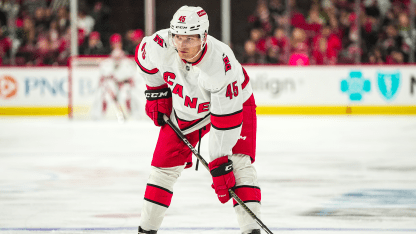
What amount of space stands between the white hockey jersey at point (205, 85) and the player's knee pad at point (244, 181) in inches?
4.6

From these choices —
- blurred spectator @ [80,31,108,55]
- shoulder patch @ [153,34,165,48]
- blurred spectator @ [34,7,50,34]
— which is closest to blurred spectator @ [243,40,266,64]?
blurred spectator @ [80,31,108,55]

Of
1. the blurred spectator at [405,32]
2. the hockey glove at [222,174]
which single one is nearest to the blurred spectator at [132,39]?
the blurred spectator at [405,32]

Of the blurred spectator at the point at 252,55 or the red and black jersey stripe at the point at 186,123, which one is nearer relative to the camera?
the red and black jersey stripe at the point at 186,123

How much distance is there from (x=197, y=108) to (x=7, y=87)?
7.65 m

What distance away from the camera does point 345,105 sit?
9.43m

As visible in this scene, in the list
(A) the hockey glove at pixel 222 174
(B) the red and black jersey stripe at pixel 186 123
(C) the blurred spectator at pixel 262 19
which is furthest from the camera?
(C) the blurred spectator at pixel 262 19

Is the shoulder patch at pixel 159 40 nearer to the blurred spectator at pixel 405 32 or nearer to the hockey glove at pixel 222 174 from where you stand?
the hockey glove at pixel 222 174

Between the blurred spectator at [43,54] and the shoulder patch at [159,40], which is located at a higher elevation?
the shoulder patch at [159,40]

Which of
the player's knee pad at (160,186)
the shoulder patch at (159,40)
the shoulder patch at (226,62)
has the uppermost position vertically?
the shoulder patch at (159,40)

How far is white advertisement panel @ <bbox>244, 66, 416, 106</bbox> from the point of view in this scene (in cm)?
938

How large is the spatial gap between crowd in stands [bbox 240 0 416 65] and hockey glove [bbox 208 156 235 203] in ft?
23.9

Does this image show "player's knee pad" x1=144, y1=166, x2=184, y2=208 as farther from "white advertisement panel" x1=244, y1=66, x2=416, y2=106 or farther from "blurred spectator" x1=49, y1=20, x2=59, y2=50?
"blurred spectator" x1=49, y1=20, x2=59, y2=50

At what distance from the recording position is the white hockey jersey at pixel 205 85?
238 cm

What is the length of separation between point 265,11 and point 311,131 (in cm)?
315
